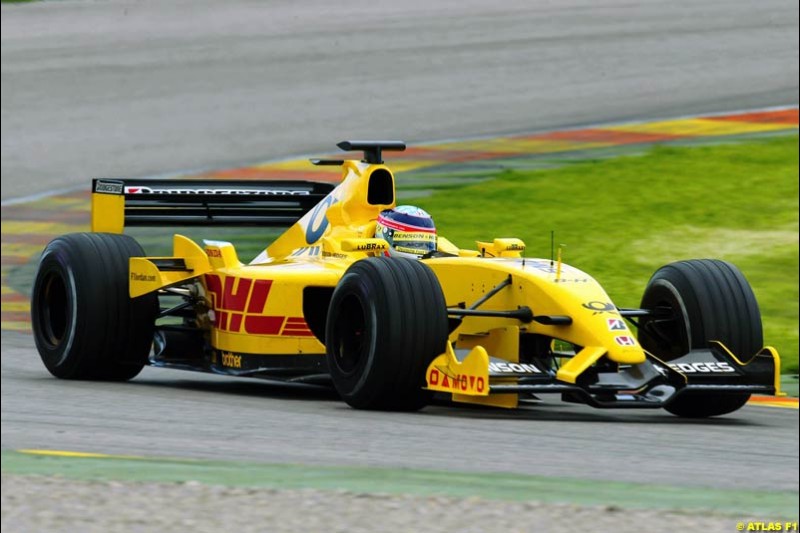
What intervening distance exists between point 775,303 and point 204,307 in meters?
4.71

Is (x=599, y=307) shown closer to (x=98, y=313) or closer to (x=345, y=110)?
(x=98, y=313)

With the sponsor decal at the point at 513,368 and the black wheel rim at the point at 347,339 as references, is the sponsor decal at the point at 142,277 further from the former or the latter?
the sponsor decal at the point at 513,368

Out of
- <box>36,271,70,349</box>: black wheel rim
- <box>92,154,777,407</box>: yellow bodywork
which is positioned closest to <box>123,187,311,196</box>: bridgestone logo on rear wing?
<box>92,154,777,407</box>: yellow bodywork

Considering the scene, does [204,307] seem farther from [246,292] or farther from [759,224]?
[759,224]

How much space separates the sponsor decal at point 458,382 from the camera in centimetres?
884

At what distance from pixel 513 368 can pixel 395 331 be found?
2.07ft

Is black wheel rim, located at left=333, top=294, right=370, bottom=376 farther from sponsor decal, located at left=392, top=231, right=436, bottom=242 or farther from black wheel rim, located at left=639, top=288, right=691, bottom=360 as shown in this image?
black wheel rim, located at left=639, top=288, right=691, bottom=360

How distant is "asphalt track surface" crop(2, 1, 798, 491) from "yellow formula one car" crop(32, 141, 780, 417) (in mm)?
216

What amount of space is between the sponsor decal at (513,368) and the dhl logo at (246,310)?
1.59 m

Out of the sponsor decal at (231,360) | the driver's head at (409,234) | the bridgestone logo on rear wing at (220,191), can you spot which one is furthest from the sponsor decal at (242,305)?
the bridgestone logo on rear wing at (220,191)

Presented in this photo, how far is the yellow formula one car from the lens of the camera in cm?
907

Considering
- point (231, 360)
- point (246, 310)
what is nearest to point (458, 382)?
point (246, 310)

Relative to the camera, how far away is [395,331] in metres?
8.99

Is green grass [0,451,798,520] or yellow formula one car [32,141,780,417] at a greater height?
yellow formula one car [32,141,780,417]
